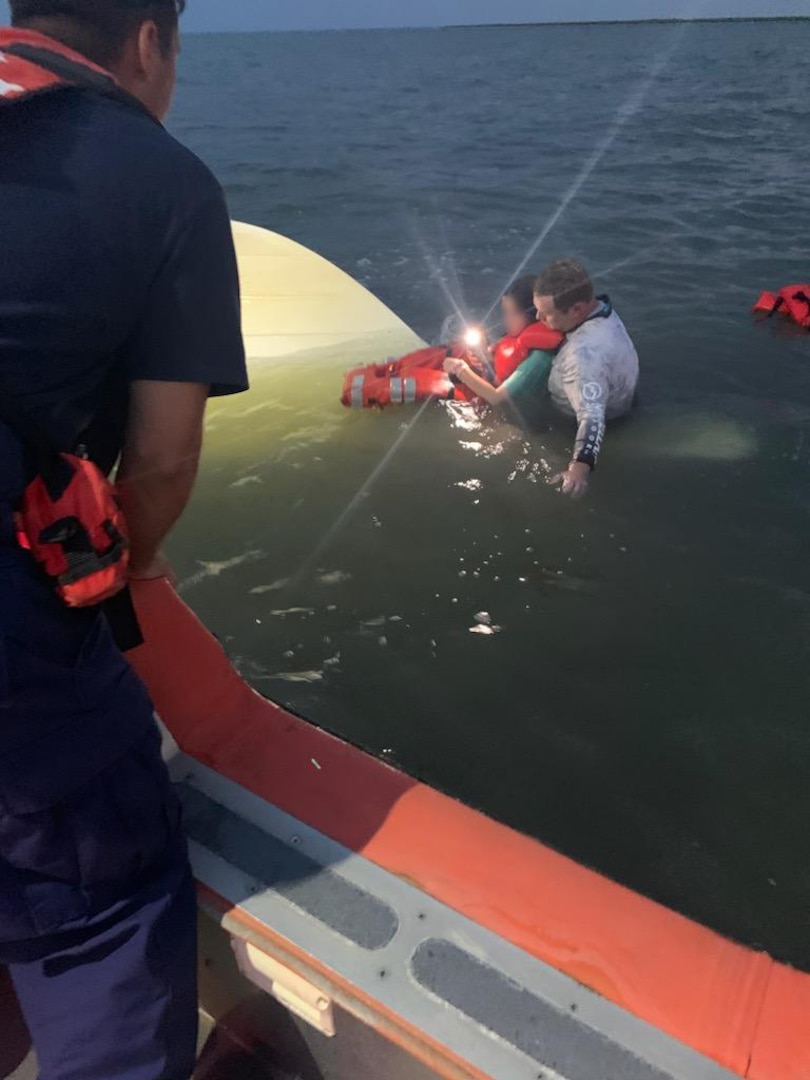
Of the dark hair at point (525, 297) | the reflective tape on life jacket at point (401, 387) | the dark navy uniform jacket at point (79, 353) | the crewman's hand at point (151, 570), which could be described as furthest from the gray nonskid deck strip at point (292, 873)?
the dark hair at point (525, 297)

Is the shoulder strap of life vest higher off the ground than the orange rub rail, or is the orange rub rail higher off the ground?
the shoulder strap of life vest

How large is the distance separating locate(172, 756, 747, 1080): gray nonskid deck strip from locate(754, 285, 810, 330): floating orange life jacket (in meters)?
6.86

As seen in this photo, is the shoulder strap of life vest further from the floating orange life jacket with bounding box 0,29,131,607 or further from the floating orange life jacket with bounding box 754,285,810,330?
the floating orange life jacket with bounding box 754,285,810,330

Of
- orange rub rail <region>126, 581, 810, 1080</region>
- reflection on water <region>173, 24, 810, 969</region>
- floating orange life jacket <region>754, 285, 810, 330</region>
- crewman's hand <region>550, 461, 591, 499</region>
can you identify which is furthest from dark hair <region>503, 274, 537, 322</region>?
orange rub rail <region>126, 581, 810, 1080</region>

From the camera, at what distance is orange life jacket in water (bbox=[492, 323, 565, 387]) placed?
17.2 feet

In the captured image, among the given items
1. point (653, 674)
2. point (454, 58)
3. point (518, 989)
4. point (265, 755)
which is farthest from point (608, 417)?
point (454, 58)

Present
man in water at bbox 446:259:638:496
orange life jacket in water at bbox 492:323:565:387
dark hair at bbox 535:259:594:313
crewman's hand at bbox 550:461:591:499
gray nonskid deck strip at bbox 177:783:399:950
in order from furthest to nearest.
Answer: orange life jacket in water at bbox 492:323:565:387
dark hair at bbox 535:259:594:313
man in water at bbox 446:259:638:496
crewman's hand at bbox 550:461:591:499
gray nonskid deck strip at bbox 177:783:399:950

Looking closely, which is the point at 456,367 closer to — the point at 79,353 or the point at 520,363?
the point at 520,363

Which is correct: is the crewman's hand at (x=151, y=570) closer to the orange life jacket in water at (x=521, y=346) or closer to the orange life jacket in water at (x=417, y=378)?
the orange life jacket in water at (x=521, y=346)

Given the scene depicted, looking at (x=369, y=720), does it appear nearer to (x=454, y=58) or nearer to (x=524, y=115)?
(x=524, y=115)

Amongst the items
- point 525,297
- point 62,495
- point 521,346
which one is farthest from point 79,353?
point 525,297

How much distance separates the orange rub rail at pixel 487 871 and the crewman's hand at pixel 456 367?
375cm

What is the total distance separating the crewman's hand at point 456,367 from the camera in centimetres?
555

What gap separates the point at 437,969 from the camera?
1.49 m
